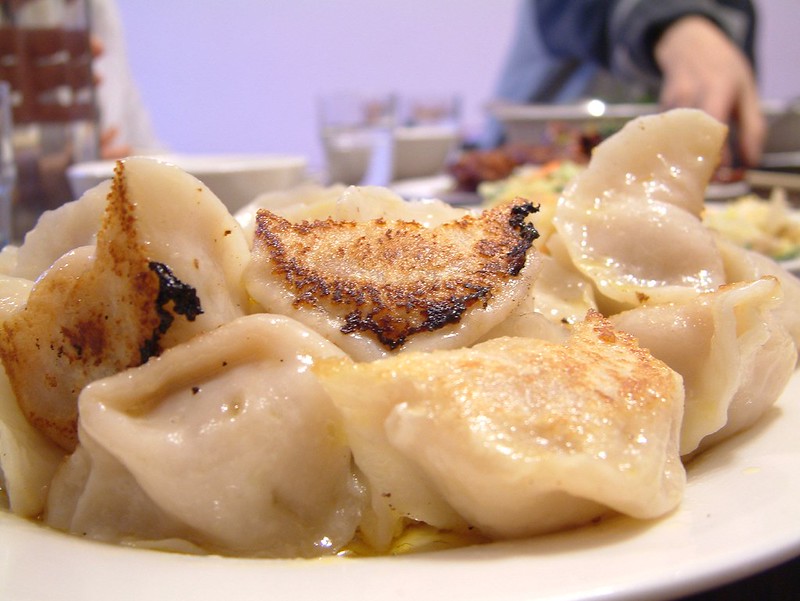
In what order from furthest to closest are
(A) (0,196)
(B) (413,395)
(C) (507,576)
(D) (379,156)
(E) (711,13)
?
(E) (711,13), (D) (379,156), (A) (0,196), (B) (413,395), (C) (507,576)

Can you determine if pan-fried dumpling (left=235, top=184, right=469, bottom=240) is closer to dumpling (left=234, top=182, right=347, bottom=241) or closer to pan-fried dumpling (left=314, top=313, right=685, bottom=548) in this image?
dumpling (left=234, top=182, right=347, bottom=241)

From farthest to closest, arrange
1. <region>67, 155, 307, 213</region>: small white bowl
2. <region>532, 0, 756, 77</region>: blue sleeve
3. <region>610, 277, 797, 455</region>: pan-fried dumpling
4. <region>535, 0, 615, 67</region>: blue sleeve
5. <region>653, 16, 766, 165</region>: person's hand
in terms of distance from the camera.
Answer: <region>535, 0, 615, 67</region>: blue sleeve → <region>532, 0, 756, 77</region>: blue sleeve → <region>653, 16, 766, 165</region>: person's hand → <region>67, 155, 307, 213</region>: small white bowl → <region>610, 277, 797, 455</region>: pan-fried dumpling

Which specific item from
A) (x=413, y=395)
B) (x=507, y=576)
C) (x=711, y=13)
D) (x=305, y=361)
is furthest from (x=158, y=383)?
(x=711, y=13)

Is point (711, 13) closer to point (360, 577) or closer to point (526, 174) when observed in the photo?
point (526, 174)

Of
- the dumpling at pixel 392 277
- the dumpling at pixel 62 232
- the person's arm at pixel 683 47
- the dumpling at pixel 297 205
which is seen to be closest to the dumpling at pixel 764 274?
the dumpling at pixel 392 277

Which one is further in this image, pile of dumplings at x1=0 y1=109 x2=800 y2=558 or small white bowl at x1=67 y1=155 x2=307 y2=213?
small white bowl at x1=67 y1=155 x2=307 y2=213

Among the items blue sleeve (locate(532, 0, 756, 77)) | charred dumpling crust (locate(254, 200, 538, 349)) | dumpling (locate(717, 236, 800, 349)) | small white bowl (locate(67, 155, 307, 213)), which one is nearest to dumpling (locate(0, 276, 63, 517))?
charred dumpling crust (locate(254, 200, 538, 349))
